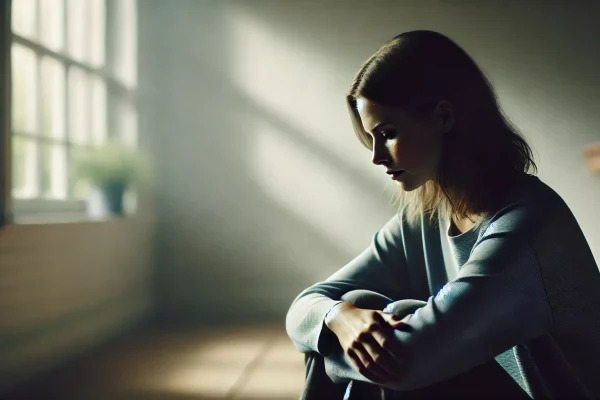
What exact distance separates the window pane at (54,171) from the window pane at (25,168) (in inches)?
3.4

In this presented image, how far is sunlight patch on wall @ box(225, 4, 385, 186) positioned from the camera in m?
3.68

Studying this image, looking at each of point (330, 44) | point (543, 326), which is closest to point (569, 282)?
point (543, 326)

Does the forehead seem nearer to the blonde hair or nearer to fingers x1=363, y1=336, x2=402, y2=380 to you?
the blonde hair

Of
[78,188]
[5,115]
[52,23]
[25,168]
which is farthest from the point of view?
[78,188]

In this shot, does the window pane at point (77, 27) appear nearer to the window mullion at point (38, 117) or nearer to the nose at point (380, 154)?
the window mullion at point (38, 117)

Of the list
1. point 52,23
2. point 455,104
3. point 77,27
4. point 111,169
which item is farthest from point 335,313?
point 77,27

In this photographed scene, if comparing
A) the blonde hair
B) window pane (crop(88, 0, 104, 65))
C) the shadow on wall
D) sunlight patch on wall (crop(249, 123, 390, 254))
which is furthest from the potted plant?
the blonde hair

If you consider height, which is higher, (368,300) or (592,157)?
(592,157)

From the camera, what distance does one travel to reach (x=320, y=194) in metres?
3.67

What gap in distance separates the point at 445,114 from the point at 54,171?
6.83 ft

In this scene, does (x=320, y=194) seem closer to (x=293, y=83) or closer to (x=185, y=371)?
(x=293, y=83)

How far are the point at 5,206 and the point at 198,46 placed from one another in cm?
207

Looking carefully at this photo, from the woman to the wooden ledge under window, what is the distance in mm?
2235

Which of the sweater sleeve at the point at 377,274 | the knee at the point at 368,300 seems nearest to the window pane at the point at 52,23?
the sweater sleeve at the point at 377,274
